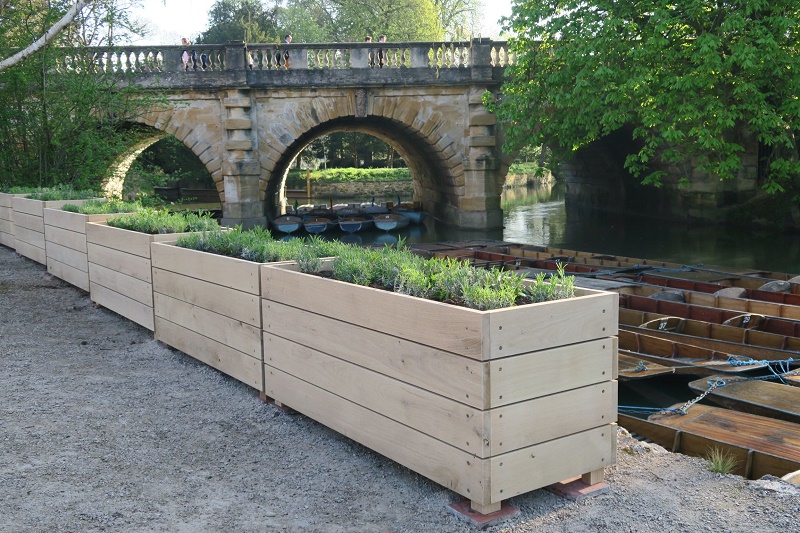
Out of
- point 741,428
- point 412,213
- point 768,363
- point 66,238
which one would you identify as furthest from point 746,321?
point 412,213

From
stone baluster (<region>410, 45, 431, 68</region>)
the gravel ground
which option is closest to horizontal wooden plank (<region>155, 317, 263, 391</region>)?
the gravel ground

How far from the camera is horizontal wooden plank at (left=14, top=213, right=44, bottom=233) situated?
10.4 m

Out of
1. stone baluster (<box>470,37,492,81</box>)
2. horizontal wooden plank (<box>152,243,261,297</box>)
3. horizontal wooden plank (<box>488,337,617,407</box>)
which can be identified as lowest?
horizontal wooden plank (<box>488,337,617,407</box>)

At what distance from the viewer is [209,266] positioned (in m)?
5.58

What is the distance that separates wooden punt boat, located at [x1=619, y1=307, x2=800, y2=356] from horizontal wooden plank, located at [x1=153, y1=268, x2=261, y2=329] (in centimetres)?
426

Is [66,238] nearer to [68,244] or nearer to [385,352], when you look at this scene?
[68,244]

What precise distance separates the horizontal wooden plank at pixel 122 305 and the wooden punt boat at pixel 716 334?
4.41 metres

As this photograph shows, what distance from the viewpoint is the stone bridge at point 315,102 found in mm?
18891

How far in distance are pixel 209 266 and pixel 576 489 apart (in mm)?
2891

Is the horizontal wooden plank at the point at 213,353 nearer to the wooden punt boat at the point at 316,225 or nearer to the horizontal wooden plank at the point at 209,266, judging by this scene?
the horizontal wooden plank at the point at 209,266

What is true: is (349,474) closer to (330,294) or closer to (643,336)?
(330,294)

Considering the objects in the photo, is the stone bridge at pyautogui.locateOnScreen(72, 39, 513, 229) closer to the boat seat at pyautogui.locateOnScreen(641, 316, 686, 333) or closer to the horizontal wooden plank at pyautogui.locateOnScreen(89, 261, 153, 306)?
the horizontal wooden plank at pyautogui.locateOnScreen(89, 261, 153, 306)

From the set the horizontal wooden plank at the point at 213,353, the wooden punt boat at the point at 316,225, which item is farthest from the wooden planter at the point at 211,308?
the wooden punt boat at the point at 316,225

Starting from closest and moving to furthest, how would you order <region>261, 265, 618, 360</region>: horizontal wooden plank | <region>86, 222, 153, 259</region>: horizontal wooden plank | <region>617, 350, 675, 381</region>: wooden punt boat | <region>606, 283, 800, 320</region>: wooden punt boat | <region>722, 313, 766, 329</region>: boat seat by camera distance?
<region>261, 265, 618, 360</region>: horizontal wooden plank → <region>86, 222, 153, 259</region>: horizontal wooden plank → <region>617, 350, 675, 381</region>: wooden punt boat → <region>722, 313, 766, 329</region>: boat seat → <region>606, 283, 800, 320</region>: wooden punt boat
